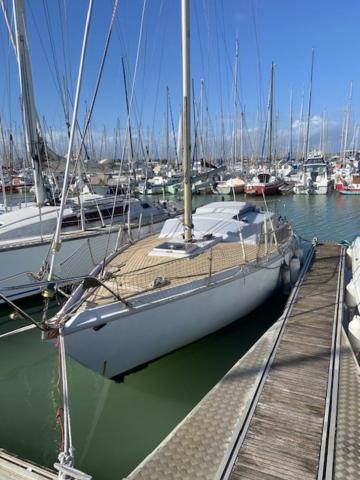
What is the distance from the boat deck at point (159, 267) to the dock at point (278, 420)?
196 cm

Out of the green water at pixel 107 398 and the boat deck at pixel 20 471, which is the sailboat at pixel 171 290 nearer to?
the green water at pixel 107 398

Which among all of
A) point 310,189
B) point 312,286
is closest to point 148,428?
point 312,286

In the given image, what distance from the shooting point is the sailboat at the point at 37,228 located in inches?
443

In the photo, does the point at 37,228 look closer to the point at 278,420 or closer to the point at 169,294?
the point at 169,294

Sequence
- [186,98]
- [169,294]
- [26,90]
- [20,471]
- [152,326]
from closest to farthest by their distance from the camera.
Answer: [20,471] → [152,326] → [169,294] → [186,98] → [26,90]

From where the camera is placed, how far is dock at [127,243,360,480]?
434 centimetres

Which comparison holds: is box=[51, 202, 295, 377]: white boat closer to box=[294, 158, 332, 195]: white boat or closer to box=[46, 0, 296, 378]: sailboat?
box=[46, 0, 296, 378]: sailboat

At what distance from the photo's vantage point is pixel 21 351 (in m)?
8.91

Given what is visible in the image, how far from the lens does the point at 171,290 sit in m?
7.00

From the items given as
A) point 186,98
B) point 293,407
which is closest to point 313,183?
point 186,98

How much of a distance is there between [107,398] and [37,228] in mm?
7309

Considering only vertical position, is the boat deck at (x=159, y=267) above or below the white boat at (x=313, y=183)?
below

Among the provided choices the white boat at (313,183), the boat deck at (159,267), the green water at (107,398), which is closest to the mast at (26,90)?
the boat deck at (159,267)

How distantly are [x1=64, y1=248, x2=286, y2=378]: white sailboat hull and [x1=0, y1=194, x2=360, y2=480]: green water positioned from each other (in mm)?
655
